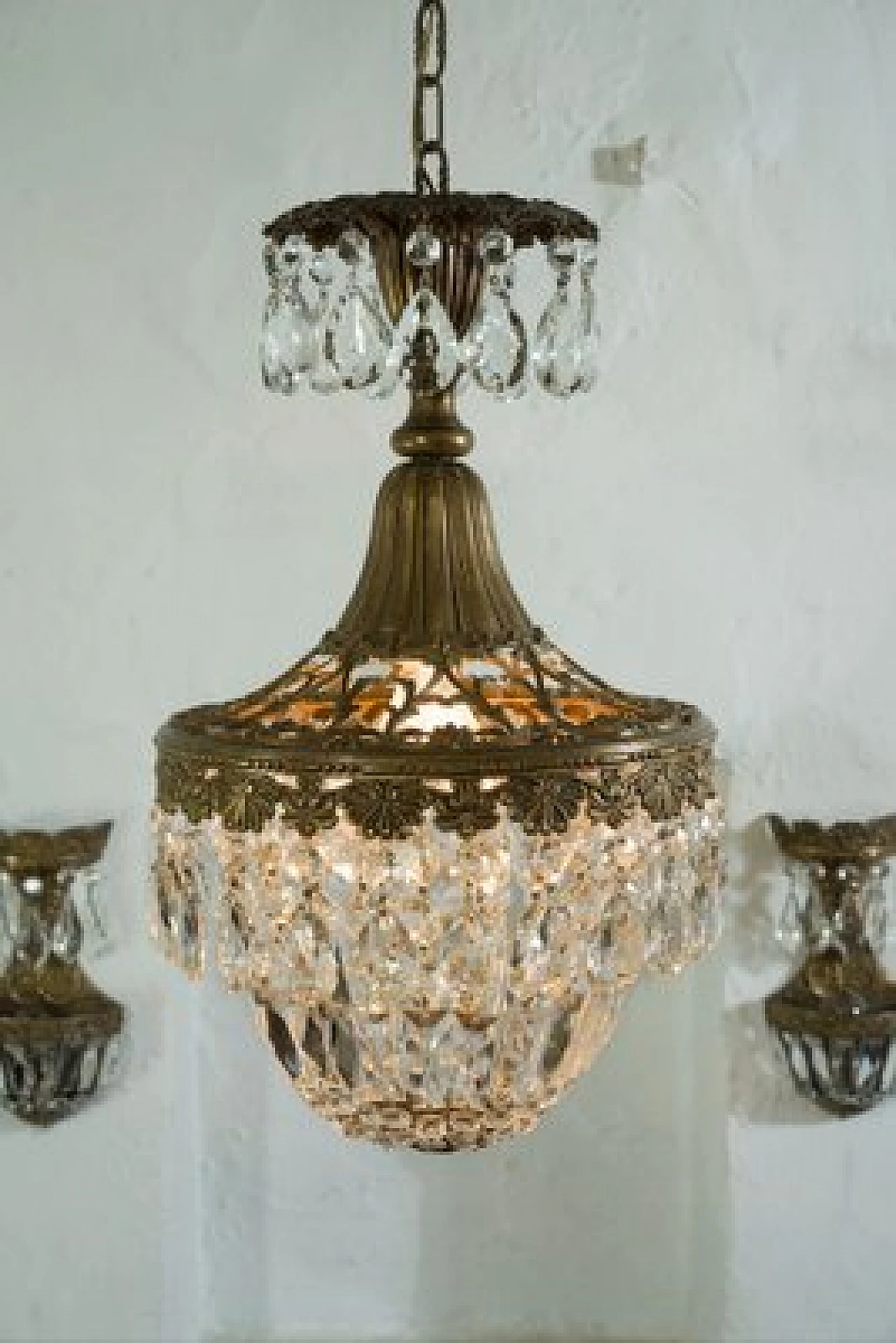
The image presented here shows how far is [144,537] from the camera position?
1.70m

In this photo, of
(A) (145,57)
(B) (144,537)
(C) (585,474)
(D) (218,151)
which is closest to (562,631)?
(C) (585,474)

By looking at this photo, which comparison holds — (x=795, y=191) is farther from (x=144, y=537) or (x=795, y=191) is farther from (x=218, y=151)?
(x=144, y=537)

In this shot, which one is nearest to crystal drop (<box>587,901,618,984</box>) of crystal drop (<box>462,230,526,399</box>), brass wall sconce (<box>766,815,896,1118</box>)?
crystal drop (<box>462,230,526,399</box>)

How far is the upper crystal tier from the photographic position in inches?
37.8

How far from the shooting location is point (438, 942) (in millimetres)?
903

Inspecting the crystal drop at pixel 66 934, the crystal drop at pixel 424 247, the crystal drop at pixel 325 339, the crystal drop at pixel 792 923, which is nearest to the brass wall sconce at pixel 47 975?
the crystal drop at pixel 66 934

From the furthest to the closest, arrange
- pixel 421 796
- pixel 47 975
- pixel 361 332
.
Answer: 1. pixel 47 975
2. pixel 361 332
3. pixel 421 796

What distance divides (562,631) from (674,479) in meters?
0.18

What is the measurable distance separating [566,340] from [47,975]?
896 millimetres

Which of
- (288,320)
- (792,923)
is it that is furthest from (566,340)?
(792,923)

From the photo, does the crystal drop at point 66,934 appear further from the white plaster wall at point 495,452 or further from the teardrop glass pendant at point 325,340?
the teardrop glass pendant at point 325,340

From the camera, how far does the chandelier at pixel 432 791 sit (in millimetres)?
902

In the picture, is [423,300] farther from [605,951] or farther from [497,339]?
[605,951]

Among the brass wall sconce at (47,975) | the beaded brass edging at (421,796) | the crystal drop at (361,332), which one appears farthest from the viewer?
the brass wall sconce at (47,975)
